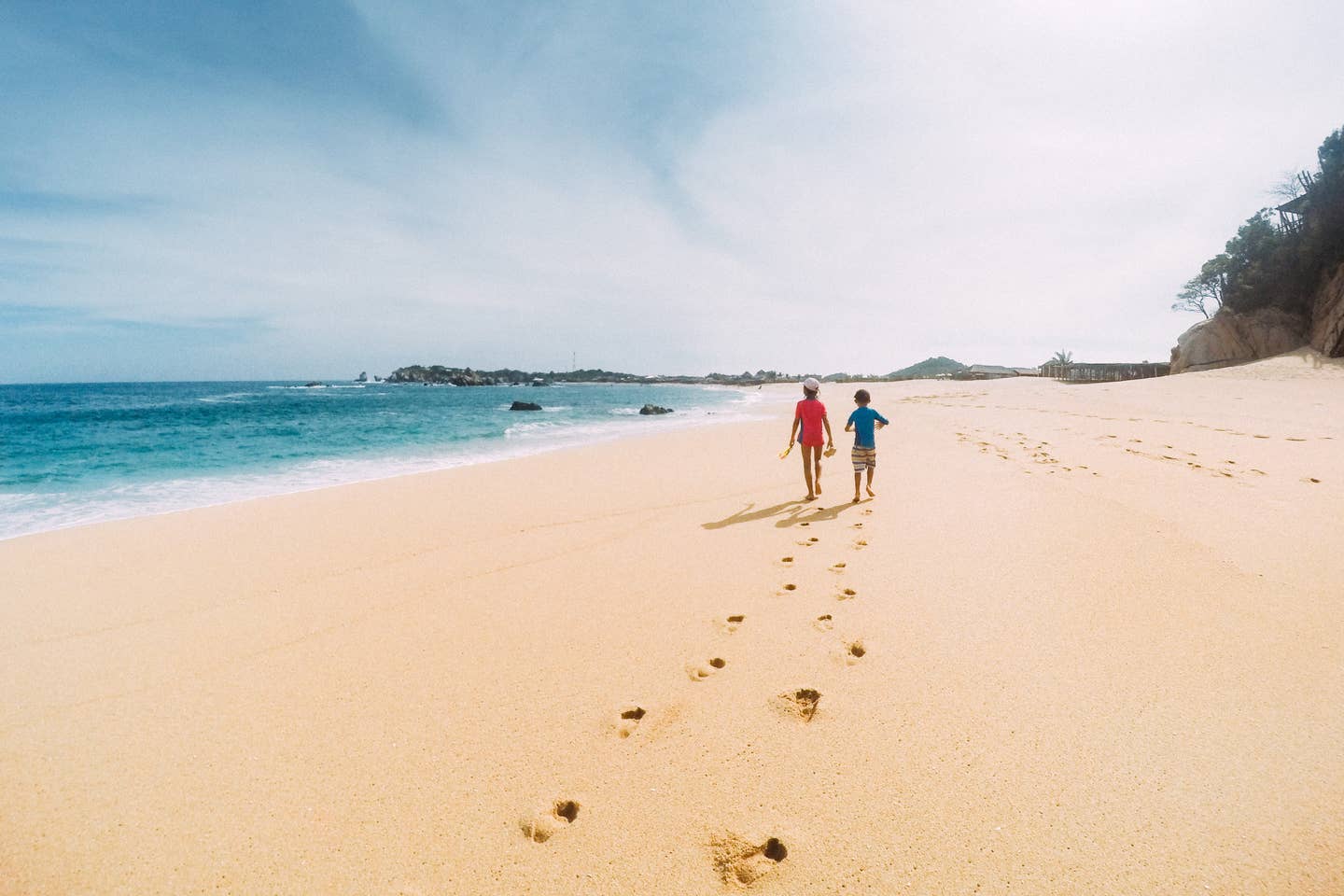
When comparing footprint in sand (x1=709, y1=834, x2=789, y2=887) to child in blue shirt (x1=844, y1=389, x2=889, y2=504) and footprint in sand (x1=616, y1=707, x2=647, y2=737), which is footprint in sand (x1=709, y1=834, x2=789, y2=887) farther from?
child in blue shirt (x1=844, y1=389, x2=889, y2=504)

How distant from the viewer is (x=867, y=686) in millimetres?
2824

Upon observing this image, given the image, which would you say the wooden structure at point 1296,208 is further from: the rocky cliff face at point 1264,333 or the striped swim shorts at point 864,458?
the striped swim shorts at point 864,458

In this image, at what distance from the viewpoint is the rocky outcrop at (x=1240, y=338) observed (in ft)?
83.8

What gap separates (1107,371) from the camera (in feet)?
113

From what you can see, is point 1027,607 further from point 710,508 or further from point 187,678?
point 187,678

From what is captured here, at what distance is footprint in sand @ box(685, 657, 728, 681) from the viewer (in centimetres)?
304

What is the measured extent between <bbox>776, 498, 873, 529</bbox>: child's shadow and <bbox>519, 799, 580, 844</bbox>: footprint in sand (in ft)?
13.8

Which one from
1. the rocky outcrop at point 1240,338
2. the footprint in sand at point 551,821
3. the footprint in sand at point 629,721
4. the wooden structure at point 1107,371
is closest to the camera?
the footprint in sand at point 551,821

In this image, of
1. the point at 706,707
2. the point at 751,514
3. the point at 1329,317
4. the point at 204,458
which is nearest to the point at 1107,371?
the point at 1329,317

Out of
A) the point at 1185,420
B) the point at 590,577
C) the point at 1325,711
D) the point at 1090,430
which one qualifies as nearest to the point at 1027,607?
the point at 1325,711

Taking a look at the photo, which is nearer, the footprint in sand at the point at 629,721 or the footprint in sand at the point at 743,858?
the footprint in sand at the point at 743,858

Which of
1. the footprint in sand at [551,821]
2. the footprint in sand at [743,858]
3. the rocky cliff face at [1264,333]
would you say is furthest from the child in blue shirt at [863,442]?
the rocky cliff face at [1264,333]

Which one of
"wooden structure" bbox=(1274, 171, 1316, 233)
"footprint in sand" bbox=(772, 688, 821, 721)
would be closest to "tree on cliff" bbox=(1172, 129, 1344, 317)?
"wooden structure" bbox=(1274, 171, 1316, 233)

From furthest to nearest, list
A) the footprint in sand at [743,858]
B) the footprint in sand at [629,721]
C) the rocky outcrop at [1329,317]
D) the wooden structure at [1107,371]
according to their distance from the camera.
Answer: the wooden structure at [1107,371] < the rocky outcrop at [1329,317] < the footprint in sand at [629,721] < the footprint in sand at [743,858]
